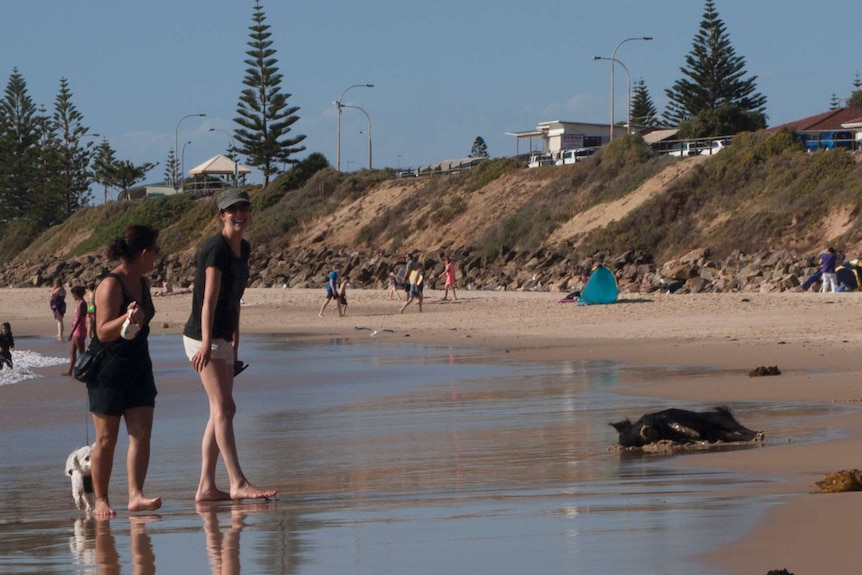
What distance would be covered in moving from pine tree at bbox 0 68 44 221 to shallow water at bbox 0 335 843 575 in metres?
77.3

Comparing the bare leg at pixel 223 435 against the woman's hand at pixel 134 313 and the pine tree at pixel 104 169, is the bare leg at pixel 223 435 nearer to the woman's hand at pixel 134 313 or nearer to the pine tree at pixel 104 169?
the woman's hand at pixel 134 313

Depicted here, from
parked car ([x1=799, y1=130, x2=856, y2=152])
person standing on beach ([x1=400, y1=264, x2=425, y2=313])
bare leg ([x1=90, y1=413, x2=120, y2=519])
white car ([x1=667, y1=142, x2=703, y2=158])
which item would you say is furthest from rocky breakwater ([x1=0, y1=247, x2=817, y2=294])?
bare leg ([x1=90, y1=413, x2=120, y2=519])

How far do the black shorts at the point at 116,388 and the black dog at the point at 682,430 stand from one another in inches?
126

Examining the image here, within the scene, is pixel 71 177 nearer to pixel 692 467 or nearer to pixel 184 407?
pixel 184 407

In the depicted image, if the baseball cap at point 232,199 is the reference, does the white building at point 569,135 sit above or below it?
above

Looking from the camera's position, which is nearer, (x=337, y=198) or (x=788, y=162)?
(x=788, y=162)

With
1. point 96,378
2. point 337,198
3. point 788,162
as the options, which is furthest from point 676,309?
point 337,198

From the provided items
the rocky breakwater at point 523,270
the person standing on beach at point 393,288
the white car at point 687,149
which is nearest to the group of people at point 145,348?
the rocky breakwater at point 523,270

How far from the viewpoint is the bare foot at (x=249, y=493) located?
642cm

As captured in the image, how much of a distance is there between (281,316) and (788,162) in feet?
62.6

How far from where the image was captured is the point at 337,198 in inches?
2453

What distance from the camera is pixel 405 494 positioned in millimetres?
6492

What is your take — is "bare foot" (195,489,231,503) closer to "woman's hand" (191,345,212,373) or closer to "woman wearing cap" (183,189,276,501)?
"woman wearing cap" (183,189,276,501)

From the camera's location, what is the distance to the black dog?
787cm
